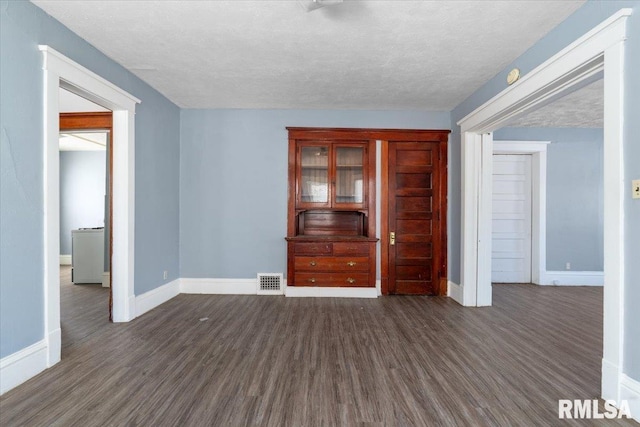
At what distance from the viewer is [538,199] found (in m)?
5.15

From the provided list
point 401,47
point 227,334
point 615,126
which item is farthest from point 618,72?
point 227,334

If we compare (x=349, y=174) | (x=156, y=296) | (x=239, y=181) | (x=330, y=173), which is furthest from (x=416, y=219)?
(x=156, y=296)

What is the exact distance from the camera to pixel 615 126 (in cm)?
186

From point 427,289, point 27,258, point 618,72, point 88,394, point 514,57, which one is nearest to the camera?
point 618,72

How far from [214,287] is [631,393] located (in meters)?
4.24

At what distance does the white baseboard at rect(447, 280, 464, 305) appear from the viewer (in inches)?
158

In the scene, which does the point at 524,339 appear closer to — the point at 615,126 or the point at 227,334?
the point at 615,126

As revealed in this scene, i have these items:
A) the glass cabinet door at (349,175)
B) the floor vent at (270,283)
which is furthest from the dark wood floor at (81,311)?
the glass cabinet door at (349,175)

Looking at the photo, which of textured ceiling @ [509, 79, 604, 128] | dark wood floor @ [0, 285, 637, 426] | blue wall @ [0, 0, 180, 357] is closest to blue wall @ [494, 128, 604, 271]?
textured ceiling @ [509, 79, 604, 128]

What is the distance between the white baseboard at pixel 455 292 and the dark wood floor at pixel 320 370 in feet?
1.63

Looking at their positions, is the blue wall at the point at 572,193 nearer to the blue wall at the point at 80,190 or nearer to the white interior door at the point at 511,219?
the white interior door at the point at 511,219

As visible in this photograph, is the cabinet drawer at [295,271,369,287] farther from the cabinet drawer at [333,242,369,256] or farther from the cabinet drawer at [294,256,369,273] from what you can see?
the cabinet drawer at [333,242,369,256]

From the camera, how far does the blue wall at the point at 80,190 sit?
6.75 meters

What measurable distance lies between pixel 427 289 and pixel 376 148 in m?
2.19
